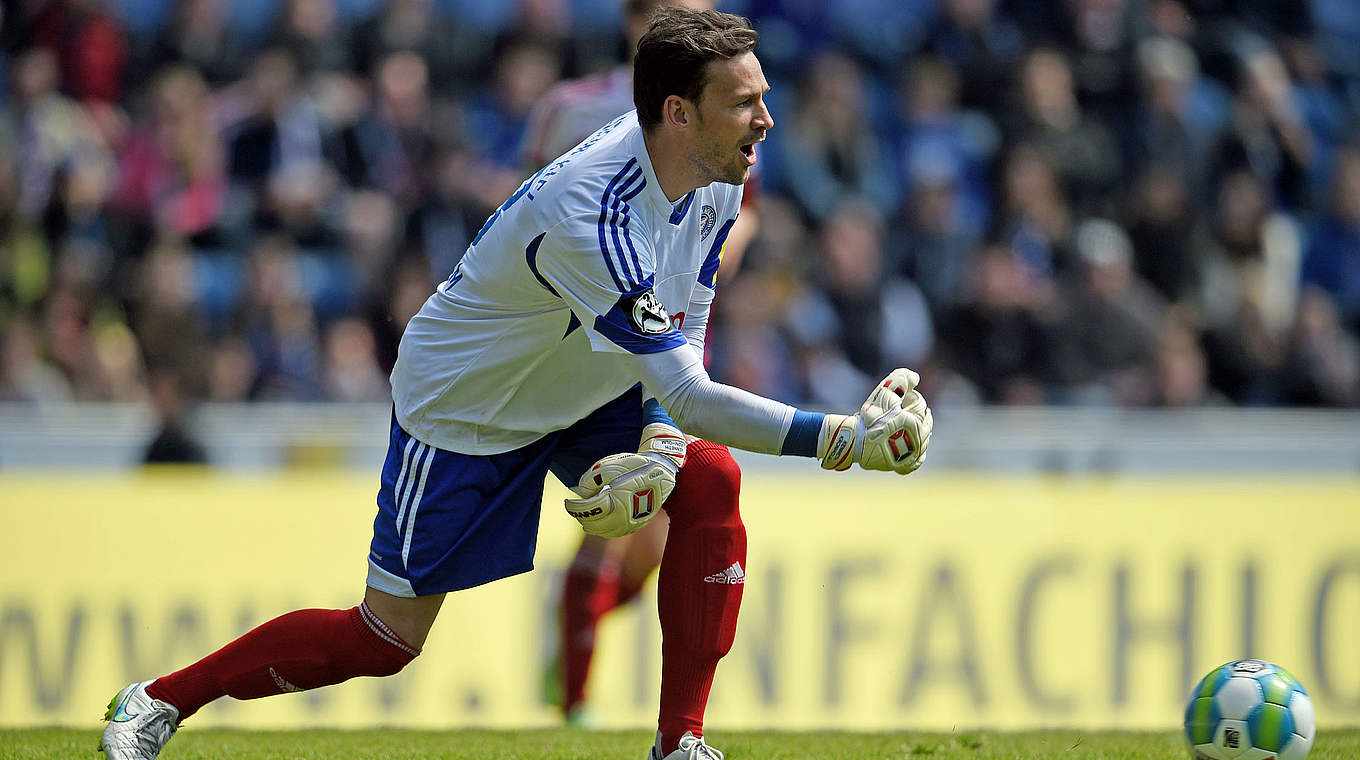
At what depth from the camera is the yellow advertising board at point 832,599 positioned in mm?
7754

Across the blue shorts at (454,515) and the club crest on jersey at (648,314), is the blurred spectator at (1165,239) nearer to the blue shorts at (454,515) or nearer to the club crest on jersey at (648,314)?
the blue shorts at (454,515)

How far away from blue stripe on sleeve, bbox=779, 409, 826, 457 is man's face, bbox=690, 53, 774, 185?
68cm

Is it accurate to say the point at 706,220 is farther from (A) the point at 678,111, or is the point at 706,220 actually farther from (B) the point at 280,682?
(B) the point at 280,682

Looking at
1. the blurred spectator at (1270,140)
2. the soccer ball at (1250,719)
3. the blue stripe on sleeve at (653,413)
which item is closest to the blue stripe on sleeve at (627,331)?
the blue stripe on sleeve at (653,413)

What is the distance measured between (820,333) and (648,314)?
21.6 ft

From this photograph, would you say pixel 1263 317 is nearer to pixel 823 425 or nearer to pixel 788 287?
pixel 788 287

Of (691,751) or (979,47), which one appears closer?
(691,751)

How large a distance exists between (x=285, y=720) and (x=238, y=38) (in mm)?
6315

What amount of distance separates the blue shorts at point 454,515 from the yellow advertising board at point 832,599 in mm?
3248

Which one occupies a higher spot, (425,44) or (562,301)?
(562,301)

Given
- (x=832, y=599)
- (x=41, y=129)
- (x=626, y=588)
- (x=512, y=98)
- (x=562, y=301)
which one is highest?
(x=562, y=301)

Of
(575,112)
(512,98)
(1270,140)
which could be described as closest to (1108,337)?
(1270,140)

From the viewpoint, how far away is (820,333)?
34.2ft

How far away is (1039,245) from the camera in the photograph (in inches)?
435
